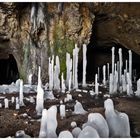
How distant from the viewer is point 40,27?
1720 cm

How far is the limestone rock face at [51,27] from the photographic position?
16.8 meters

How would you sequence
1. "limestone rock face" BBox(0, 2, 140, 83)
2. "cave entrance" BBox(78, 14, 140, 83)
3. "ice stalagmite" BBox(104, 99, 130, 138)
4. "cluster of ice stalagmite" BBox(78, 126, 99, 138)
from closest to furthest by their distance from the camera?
"cluster of ice stalagmite" BBox(78, 126, 99, 138) < "ice stalagmite" BBox(104, 99, 130, 138) < "limestone rock face" BBox(0, 2, 140, 83) < "cave entrance" BBox(78, 14, 140, 83)

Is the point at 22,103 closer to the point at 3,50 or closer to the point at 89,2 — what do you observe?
the point at 89,2

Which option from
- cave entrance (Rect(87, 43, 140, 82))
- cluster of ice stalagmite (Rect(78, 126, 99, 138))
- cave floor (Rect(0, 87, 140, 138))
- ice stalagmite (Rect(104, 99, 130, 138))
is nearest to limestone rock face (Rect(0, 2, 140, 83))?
cave entrance (Rect(87, 43, 140, 82))

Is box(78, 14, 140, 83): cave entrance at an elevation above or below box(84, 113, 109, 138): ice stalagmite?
above

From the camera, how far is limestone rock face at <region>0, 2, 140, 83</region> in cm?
1681

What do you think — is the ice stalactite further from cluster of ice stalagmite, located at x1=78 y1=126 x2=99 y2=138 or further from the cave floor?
cluster of ice stalagmite, located at x1=78 y1=126 x2=99 y2=138

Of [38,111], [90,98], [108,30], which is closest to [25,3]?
[108,30]

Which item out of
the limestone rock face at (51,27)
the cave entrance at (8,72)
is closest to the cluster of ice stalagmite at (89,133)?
the limestone rock face at (51,27)

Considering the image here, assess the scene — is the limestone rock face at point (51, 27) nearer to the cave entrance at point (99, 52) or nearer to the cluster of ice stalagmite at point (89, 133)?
the cave entrance at point (99, 52)

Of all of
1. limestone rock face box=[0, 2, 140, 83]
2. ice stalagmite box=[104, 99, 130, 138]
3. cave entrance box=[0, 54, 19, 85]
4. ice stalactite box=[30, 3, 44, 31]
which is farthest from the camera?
cave entrance box=[0, 54, 19, 85]

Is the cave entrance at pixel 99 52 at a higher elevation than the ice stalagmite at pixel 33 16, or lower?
lower

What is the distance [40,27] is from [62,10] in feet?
4.89

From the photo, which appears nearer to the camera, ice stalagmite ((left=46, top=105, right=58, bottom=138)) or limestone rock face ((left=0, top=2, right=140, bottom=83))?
ice stalagmite ((left=46, top=105, right=58, bottom=138))
